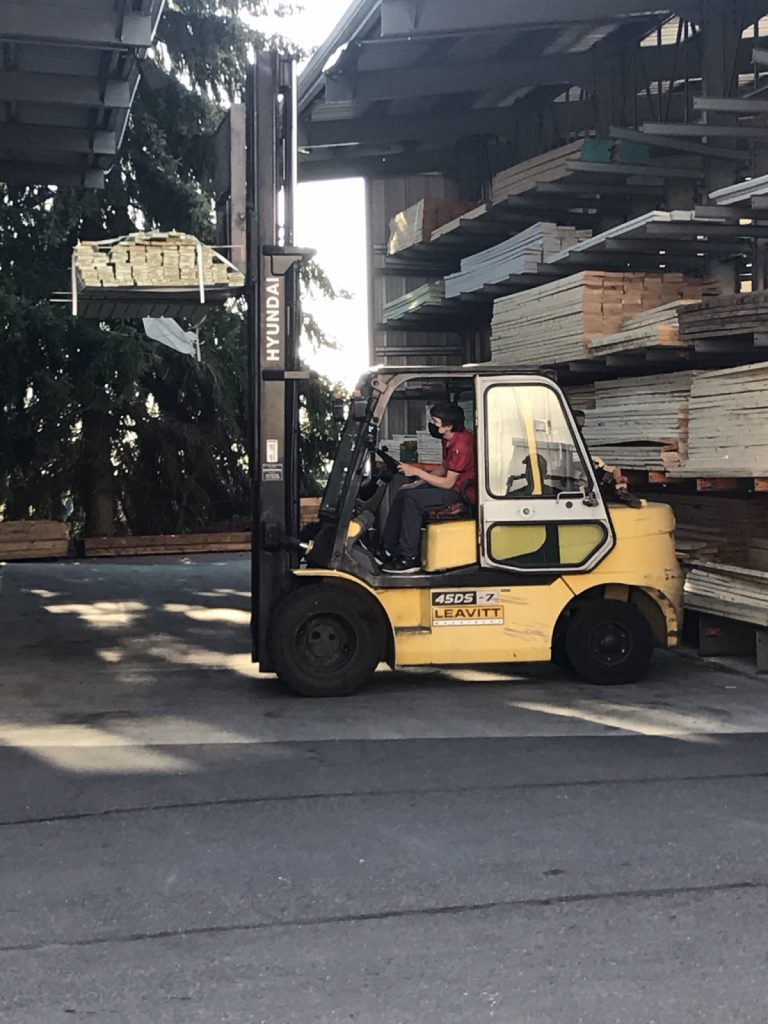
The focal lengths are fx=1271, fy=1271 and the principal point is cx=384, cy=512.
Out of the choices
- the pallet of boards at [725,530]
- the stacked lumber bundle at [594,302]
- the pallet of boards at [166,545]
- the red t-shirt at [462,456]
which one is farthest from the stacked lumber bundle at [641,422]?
the pallet of boards at [166,545]

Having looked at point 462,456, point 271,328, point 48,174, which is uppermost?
point 48,174

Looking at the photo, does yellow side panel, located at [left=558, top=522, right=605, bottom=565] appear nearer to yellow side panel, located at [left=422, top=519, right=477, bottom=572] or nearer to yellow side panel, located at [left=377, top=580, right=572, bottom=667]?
yellow side panel, located at [left=377, top=580, right=572, bottom=667]

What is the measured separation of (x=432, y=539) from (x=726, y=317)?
114 inches

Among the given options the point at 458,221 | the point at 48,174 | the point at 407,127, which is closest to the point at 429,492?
the point at 458,221

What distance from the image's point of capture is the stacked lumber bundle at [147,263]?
28.0 ft

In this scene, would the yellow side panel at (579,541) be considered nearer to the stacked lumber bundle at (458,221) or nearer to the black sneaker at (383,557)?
the black sneaker at (383,557)

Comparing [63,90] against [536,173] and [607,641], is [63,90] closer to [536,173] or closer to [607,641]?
[536,173]

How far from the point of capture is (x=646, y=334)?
1023 centimetres

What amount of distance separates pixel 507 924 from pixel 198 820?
185 centimetres

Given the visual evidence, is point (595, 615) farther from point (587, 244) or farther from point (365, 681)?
point (587, 244)

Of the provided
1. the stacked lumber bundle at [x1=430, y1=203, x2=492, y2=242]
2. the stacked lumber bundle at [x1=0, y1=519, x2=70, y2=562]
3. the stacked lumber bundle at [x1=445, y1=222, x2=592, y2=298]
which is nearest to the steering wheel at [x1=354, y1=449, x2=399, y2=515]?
the stacked lumber bundle at [x1=445, y1=222, x2=592, y2=298]

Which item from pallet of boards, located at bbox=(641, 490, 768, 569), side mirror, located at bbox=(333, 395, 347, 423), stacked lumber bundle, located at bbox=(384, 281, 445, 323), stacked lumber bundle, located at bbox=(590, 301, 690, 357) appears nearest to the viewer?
side mirror, located at bbox=(333, 395, 347, 423)

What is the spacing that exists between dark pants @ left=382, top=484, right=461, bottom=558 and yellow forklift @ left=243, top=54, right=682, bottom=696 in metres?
0.08

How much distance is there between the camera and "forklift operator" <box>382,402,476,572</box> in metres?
8.95
